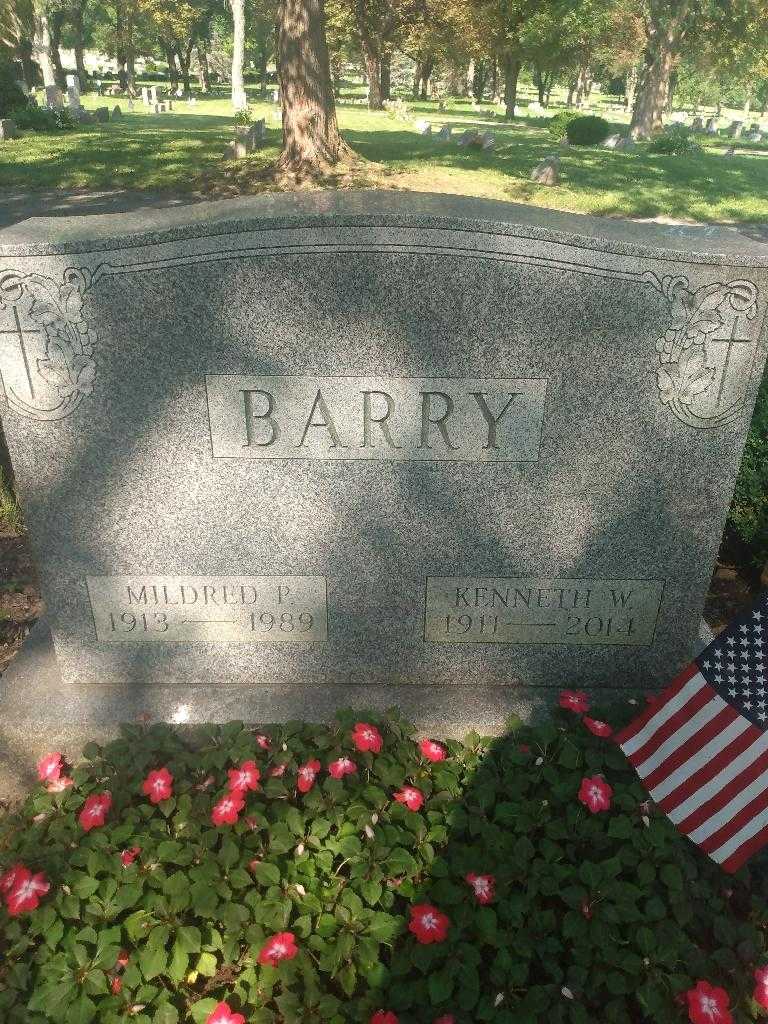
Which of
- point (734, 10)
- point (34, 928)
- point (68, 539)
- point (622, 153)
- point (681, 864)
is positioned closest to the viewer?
point (34, 928)

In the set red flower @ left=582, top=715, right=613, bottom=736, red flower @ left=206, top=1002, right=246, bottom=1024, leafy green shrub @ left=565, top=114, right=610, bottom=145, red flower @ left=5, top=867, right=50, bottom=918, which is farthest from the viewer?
leafy green shrub @ left=565, top=114, right=610, bottom=145

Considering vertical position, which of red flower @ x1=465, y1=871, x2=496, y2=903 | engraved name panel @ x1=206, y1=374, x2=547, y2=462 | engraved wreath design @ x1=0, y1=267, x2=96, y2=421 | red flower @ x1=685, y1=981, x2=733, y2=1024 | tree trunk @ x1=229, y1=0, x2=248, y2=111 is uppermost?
tree trunk @ x1=229, y1=0, x2=248, y2=111

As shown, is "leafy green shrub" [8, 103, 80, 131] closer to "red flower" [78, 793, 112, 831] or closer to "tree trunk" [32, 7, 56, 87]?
"tree trunk" [32, 7, 56, 87]

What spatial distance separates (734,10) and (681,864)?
3326 centimetres

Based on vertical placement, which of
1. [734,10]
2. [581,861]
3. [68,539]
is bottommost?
[581,861]

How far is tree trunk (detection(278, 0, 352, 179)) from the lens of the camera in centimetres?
1482

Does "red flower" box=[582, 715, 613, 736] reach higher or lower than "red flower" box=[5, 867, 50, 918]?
higher

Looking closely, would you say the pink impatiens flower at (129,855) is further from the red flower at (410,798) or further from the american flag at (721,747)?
the american flag at (721,747)

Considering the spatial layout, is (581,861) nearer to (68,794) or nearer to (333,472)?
(333,472)

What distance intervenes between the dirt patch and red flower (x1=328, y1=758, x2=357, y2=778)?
177cm

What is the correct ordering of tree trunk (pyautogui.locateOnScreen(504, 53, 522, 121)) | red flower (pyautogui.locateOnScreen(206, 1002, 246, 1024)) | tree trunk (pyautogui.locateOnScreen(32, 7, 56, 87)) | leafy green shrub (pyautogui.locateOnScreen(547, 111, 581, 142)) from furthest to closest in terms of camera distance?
tree trunk (pyautogui.locateOnScreen(504, 53, 522, 121))
tree trunk (pyautogui.locateOnScreen(32, 7, 56, 87))
leafy green shrub (pyautogui.locateOnScreen(547, 111, 581, 142))
red flower (pyautogui.locateOnScreen(206, 1002, 246, 1024))

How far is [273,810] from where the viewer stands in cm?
275

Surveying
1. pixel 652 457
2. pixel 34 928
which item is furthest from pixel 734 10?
pixel 34 928

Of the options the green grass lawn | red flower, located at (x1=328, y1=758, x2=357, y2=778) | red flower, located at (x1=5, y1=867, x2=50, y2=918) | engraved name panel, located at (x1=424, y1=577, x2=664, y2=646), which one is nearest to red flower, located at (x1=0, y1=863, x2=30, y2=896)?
red flower, located at (x1=5, y1=867, x2=50, y2=918)
